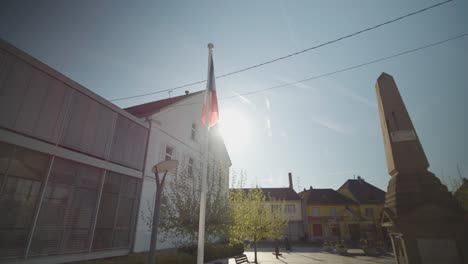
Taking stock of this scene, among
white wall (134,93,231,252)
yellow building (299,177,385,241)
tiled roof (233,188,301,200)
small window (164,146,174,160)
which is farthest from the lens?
tiled roof (233,188,301,200)

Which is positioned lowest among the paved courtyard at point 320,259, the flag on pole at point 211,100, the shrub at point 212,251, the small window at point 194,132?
the paved courtyard at point 320,259

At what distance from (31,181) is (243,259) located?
10561 millimetres

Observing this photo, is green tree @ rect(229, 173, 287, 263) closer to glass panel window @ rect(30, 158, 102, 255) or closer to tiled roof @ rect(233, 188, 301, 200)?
glass panel window @ rect(30, 158, 102, 255)

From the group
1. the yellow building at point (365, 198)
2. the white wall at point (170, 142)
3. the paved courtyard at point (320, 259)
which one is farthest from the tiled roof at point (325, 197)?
the white wall at point (170, 142)

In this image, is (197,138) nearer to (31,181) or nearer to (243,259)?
(243,259)

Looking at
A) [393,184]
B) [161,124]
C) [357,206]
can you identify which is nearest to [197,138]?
[161,124]

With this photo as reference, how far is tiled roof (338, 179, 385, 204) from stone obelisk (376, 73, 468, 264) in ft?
125

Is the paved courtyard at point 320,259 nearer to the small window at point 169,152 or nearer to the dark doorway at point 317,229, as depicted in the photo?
the small window at point 169,152

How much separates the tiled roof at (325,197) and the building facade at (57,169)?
38.6 metres

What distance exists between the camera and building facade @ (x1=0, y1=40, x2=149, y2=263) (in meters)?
7.20

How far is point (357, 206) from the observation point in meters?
40.4

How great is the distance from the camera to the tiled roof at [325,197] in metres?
41.5

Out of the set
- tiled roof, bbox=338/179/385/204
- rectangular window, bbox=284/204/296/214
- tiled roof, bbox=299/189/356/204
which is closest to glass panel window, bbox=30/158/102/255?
rectangular window, bbox=284/204/296/214

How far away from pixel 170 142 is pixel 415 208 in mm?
14260
